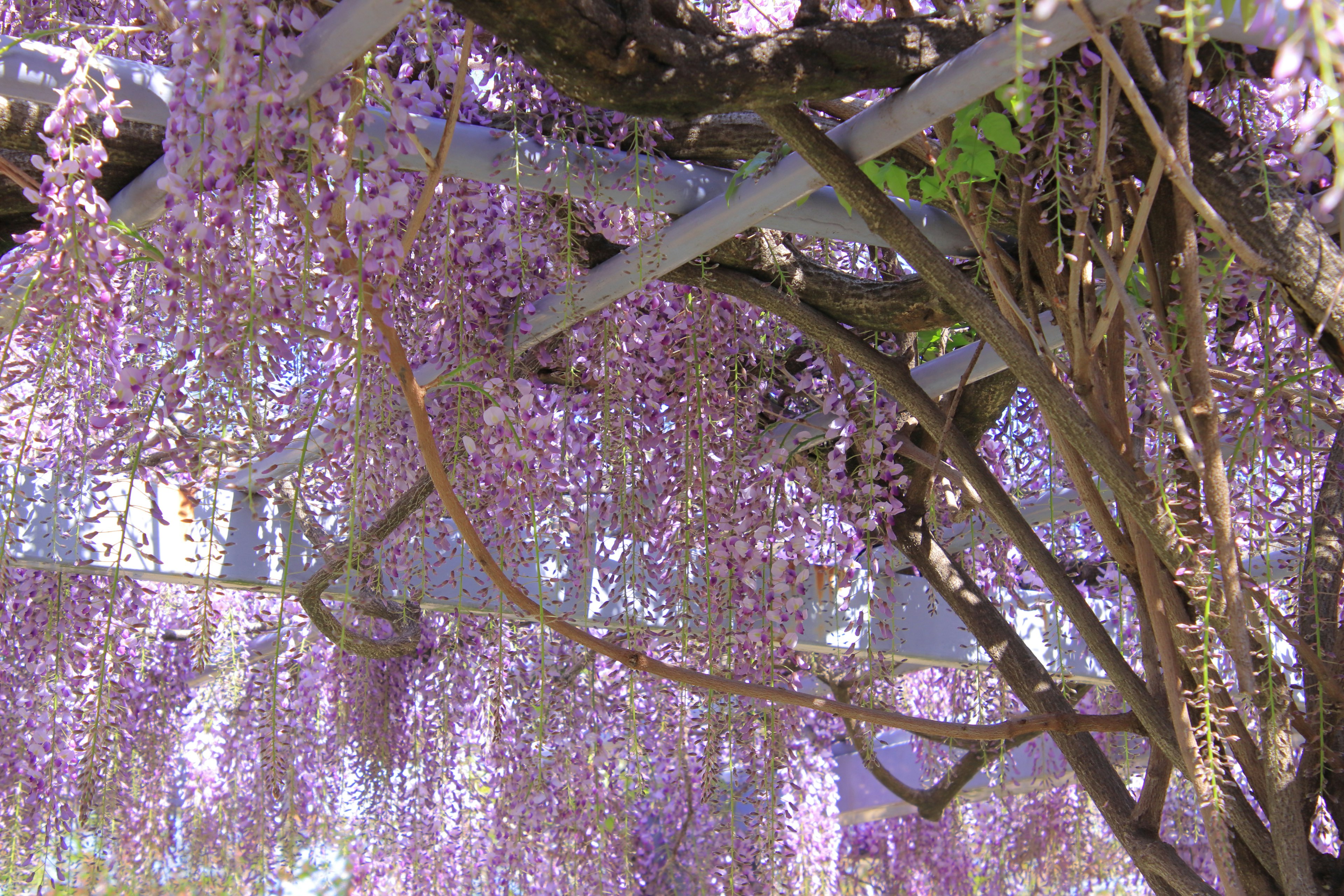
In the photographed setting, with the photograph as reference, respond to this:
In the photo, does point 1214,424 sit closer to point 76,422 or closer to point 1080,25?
point 1080,25

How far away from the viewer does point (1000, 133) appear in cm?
136

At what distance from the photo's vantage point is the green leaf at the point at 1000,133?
1348 millimetres

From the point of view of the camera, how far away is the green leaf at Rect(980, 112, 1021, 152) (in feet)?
4.42

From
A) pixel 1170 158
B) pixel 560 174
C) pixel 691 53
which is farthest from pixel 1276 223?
pixel 560 174

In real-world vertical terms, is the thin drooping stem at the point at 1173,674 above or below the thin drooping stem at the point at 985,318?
below

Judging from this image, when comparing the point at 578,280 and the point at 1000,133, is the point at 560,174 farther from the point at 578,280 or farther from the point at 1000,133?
the point at 1000,133

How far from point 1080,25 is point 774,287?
3.04 feet

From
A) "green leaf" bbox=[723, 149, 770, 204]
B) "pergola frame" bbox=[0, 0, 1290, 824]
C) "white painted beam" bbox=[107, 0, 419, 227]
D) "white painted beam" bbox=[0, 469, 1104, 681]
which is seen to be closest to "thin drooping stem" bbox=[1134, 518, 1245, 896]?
"pergola frame" bbox=[0, 0, 1290, 824]

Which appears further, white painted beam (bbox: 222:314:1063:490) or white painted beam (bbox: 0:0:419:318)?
white painted beam (bbox: 222:314:1063:490)

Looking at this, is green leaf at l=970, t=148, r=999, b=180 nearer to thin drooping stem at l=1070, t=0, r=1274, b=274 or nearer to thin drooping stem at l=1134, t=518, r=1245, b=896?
thin drooping stem at l=1070, t=0, r=1274, b=274

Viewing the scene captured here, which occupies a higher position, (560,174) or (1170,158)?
(560,174)

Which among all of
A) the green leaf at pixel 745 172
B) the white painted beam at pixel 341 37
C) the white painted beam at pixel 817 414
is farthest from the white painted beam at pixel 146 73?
the green leaf at pixel 745 172

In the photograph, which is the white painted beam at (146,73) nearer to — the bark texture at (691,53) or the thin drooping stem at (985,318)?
the bark texture at (691,53)

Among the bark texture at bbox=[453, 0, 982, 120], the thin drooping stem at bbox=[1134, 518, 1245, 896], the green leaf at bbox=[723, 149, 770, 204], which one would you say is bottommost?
the thin drooping stem at bbox=[1134, 518, 1245, 896]
